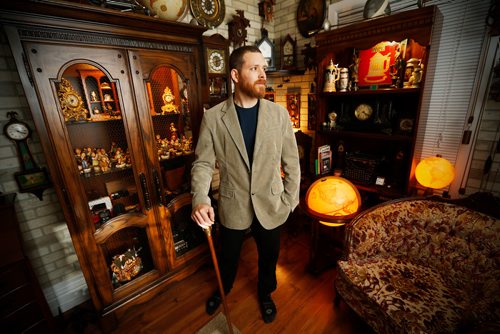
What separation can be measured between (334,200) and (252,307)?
3.62 feet

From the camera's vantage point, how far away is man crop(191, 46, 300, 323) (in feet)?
4.62

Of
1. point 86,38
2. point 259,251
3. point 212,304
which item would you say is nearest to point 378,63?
point 259,251

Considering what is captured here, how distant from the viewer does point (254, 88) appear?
55.4 inches

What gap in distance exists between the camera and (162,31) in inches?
61.6

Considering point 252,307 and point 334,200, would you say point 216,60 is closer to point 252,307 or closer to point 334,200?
point 334,200

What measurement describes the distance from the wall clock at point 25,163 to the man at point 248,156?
44.7 inches

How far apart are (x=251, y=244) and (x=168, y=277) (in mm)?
1002

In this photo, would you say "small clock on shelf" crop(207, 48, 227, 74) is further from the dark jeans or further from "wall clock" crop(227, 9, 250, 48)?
the dark jeans

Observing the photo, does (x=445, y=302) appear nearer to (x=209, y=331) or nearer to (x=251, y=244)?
(x=209, y=331)

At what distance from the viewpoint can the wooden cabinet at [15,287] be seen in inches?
49.4

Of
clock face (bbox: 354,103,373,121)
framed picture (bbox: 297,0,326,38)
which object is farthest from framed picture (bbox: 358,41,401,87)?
framed picture (bbox: 297,0,326,38)

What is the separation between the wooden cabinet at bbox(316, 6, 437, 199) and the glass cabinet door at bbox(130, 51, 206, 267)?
52.1 inches

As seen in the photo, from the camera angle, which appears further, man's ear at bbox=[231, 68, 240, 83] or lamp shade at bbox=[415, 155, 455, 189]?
lamp shade at bbox=[415, 155, 455, 189]

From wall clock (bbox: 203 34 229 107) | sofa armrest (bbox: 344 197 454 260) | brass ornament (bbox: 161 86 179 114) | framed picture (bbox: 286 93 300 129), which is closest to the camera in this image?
sofa armrest (bbox: 344 197 454 260)
